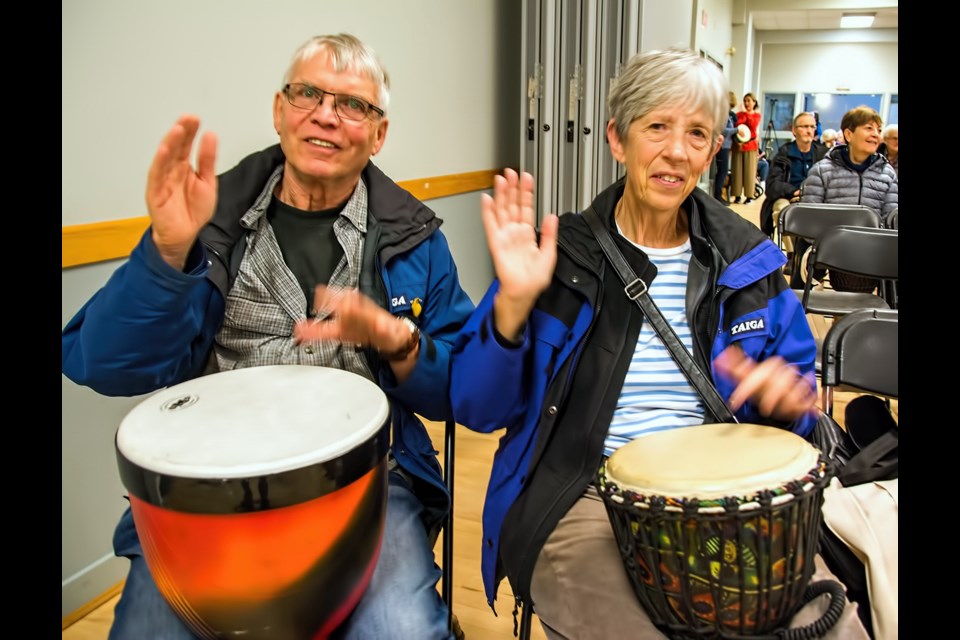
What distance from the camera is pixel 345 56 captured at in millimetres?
1360

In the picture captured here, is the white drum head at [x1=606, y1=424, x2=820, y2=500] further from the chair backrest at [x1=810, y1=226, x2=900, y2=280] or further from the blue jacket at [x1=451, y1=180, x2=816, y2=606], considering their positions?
the chair backrest at [x1=810, y1=226, x2=900, y2=280]

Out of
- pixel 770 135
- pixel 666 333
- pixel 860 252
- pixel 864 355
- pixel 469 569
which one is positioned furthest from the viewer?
pixel 770 135

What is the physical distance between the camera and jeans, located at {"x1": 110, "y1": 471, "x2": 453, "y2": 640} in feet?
3.41

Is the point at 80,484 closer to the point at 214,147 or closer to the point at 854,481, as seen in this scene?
the point at 214,147

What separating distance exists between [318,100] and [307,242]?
28 centimetres

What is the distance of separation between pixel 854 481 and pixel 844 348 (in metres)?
0.42

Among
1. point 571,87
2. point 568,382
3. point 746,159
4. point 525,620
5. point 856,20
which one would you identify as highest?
point 856,20

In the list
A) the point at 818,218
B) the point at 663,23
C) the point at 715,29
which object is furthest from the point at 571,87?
the point at 715,29

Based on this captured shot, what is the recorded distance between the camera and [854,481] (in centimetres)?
132

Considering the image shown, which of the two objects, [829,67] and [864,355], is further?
[829,67]

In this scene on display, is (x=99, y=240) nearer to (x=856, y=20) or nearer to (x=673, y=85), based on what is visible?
(x=673, y=85)

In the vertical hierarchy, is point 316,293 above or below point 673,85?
below

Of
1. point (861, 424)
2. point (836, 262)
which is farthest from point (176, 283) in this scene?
point (836, 262)

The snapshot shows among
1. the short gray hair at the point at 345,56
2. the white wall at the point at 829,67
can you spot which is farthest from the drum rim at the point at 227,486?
the white wall at the point at 829,67
